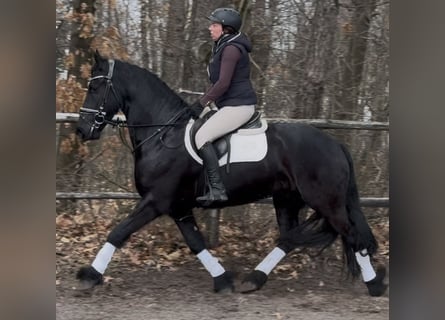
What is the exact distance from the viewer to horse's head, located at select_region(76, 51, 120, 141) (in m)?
5.82

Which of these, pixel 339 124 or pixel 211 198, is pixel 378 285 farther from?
pixel 211 198

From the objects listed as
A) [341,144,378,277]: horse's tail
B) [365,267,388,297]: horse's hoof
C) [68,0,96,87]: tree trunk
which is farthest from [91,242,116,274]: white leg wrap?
[365,267,388,297]: horse's hoof

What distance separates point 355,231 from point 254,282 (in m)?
0.99

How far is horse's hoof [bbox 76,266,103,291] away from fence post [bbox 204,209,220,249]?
3.45 feet

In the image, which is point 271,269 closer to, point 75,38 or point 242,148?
point 242,148

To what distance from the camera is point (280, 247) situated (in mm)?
6031

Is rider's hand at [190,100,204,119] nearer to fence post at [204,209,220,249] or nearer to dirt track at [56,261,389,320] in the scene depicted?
fence post at [204,209,220,249]

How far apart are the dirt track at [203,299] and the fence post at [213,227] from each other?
0.93 feet

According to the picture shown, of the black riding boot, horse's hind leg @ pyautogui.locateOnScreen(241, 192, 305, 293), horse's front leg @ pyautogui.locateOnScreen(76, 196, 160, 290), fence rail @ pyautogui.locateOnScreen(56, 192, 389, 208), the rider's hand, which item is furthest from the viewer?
fence rail @ pyautogui.locateOnScreen(56, 192, 389, 208)

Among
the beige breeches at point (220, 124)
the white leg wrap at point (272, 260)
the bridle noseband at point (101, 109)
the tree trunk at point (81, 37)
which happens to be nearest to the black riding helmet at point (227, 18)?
the beige breeches at point (220, 124)

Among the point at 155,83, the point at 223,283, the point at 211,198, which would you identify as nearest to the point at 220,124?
the point at 211,198

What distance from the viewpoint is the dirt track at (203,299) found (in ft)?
19.2

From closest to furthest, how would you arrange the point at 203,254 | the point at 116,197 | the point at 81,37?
the point at 203,254 → the point at 81,37 → the point at 116,197
